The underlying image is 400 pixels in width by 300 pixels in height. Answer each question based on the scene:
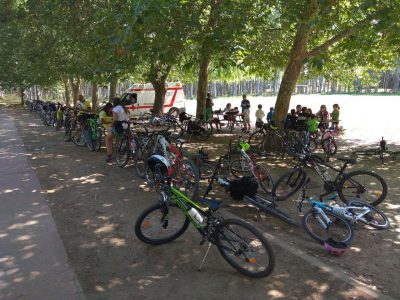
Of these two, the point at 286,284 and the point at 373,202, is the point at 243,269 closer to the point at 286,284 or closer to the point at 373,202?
the point at 286,284

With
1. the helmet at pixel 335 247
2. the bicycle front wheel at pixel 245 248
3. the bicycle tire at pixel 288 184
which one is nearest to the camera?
the bicycle front wheel at pixel 245 248

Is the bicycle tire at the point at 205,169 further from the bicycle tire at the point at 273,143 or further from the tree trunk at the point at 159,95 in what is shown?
the tree trunk at the point at 159,95

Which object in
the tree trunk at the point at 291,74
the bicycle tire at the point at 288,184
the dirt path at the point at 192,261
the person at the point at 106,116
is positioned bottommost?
the dirt path at the point at 192,261

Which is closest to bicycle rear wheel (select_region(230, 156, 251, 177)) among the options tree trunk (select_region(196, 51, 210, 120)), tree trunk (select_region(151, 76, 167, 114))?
tree trunk (select_region(196, 51, 210, 120))

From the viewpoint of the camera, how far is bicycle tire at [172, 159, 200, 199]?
6.50 m

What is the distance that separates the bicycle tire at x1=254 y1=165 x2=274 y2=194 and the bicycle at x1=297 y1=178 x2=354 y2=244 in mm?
1594

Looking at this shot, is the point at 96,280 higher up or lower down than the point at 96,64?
lower down

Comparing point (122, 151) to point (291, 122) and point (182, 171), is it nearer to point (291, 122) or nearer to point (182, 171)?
point (182, 171)

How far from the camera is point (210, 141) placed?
13.4 m

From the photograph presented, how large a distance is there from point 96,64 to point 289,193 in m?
6.15

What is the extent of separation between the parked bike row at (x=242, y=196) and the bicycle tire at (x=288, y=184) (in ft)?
0.06

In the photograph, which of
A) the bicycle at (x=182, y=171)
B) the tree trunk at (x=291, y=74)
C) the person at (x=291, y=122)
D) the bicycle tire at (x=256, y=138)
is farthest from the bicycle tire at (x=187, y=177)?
the person at (x=291, y=122)

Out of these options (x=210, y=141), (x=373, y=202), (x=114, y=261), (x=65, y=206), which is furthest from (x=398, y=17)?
(x=210, y=141)

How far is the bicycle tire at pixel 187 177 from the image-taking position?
256 inches
